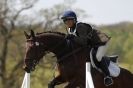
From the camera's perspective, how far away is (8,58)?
43156 mm

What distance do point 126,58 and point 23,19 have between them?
2549cm

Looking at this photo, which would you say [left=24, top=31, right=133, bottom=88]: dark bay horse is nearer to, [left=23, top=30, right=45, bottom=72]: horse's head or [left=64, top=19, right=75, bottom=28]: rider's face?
[left=23, top=30, right=45, bottom=72]: horse's head

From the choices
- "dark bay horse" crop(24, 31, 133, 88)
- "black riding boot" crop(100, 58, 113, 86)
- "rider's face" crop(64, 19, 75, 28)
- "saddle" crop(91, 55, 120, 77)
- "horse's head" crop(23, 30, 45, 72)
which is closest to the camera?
"horse's head" crop(23, 30, 45, 72)

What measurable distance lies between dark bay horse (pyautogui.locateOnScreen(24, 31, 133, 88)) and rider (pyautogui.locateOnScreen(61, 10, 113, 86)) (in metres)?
0.13

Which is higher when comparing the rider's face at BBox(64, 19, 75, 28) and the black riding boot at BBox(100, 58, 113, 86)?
the rider's face at BBox(64, 19, 75, 28)

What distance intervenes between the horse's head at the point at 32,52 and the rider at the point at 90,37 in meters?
0.62

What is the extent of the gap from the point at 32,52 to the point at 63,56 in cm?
63

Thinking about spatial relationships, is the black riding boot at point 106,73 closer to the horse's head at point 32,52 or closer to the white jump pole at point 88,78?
the white jump pole at point 88,78

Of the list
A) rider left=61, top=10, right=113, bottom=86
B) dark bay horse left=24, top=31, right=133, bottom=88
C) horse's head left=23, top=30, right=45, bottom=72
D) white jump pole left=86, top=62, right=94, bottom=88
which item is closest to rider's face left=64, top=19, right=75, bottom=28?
rider left=61, top=10, right=113, bottom=86

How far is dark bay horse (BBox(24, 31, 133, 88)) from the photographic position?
9.44 m

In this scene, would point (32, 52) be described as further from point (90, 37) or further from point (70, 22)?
point (90, 37)

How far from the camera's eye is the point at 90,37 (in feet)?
31.8

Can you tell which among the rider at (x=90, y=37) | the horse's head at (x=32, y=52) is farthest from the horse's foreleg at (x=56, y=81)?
the rider at (x=90, y=37)

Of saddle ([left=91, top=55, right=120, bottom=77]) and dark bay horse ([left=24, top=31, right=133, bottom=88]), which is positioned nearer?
dark bay horse ([left=24, top=31, right=133, bottom=88])
